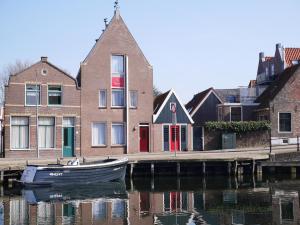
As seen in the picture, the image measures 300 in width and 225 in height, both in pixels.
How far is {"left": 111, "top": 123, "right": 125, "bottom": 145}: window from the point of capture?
40938mm

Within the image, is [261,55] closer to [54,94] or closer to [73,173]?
[54,94]

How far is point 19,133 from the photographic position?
38.0 meters

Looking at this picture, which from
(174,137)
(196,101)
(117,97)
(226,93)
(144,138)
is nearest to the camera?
(117,97)

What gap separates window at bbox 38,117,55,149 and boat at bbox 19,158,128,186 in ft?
30.0

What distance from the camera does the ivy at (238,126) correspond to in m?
43.2

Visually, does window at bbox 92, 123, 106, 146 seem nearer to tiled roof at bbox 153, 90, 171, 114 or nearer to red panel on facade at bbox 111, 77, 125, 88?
red panel on facade at bbox 111, 77, 125, 88

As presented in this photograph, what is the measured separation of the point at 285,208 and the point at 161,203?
5876 mm

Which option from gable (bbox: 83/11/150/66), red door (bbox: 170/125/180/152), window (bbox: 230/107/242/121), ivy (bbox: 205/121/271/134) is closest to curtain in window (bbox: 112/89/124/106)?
gable (bbox: 83/11/150/66)

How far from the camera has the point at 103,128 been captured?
4072 cm

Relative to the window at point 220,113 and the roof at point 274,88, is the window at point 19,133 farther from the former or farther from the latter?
the roof at point 274,88

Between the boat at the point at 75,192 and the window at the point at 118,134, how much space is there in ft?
32.6

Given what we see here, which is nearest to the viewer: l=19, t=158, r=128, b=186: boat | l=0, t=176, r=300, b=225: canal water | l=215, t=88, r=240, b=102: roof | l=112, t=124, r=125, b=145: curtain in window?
l=0, t=176, r=300, b=225: canal water

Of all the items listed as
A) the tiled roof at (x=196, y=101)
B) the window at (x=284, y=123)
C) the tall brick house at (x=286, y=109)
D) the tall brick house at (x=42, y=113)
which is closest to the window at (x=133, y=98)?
the tall brick house at (x=42, y=113)

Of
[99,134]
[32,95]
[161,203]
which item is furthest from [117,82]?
[161,203]
